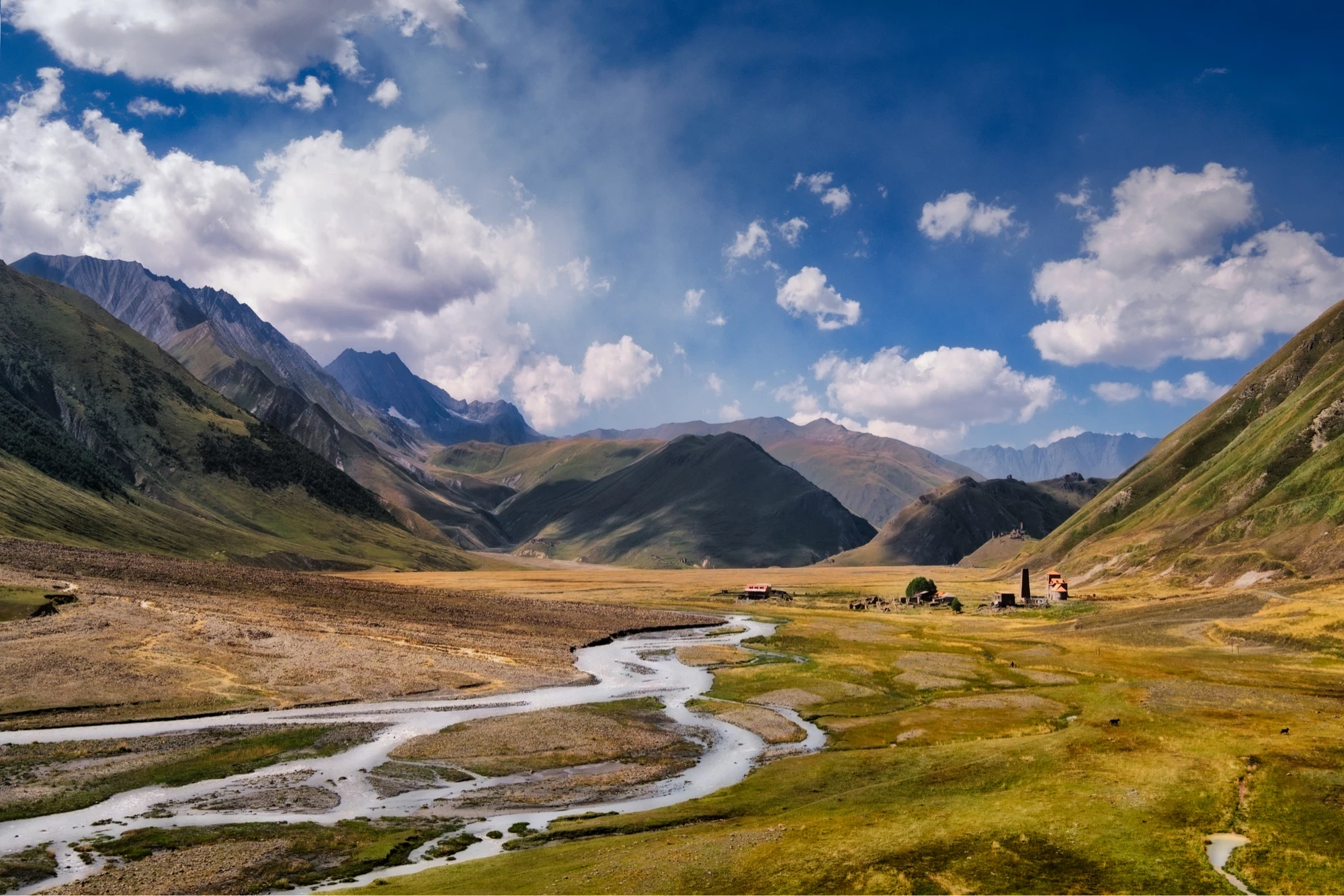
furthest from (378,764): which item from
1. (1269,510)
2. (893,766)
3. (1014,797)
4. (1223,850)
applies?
(1269,510)

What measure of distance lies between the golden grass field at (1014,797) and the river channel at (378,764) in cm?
294

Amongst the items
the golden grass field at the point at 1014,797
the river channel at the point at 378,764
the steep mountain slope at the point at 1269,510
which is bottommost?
the river channel at the point at 378,764

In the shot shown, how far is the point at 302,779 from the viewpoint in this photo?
155 feet

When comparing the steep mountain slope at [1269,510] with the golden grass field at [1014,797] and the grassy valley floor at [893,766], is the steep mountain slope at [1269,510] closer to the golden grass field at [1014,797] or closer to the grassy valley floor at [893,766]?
the grassy valley floor at [893,766]

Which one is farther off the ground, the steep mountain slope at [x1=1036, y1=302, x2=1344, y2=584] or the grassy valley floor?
the steep mountain slope at [x1=1036, y1=302, x2=1344, y2=584]

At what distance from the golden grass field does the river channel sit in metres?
2.94

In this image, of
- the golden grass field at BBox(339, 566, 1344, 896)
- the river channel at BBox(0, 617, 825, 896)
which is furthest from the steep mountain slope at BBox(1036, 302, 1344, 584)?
the river channel at BBox(0, 617, 825, 896)

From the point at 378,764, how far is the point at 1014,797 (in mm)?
36164

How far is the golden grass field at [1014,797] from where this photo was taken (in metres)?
29.0

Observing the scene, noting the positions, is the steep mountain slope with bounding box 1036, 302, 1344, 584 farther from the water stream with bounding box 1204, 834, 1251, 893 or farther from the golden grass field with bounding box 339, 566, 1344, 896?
the water stream with bounding box 1204, 834, 1251, 893

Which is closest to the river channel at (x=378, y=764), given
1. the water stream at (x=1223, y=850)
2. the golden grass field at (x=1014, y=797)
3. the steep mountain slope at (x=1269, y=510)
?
the golden grass field at (x=1014, y=797)

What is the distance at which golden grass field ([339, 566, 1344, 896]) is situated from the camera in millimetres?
28969

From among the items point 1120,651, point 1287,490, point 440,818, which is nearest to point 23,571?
point 440,818

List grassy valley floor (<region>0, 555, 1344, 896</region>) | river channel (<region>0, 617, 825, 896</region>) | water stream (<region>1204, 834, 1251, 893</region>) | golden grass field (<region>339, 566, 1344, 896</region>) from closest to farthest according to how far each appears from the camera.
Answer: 1. water stream (<region>1204, 834, 1251, 893</region>)
2. golden grass field (<region>339, 566, 1344, 896</region>)
3. grassy valley floor (<region>0, 555, 1344, 896</region>)
4. river channel (<region>0, 617, 825, 896</region>)
